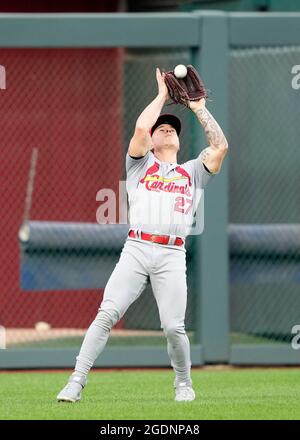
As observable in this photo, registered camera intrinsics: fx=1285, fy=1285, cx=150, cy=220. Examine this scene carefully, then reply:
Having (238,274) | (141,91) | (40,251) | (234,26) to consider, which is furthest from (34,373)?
(234,26)

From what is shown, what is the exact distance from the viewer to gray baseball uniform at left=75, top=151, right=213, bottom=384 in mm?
7156

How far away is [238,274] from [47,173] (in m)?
1.87

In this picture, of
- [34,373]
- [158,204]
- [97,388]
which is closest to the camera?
[158,204]

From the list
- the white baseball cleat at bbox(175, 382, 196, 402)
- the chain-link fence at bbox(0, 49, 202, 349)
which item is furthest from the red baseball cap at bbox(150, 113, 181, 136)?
the chain-link fence at bbox(0, 49, 202, 349)

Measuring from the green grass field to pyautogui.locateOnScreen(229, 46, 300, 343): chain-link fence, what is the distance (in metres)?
0.60

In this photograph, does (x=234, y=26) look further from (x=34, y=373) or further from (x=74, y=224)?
(x=34, y=373)

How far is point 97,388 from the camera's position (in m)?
8.46

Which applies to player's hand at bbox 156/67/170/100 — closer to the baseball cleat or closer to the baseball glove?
the baseball glove

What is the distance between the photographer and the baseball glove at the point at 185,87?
7.25 meters

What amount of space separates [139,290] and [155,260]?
206mm

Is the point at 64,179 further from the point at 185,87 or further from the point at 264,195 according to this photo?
the point at 185,87

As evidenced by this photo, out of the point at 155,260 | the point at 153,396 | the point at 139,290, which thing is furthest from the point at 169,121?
the point at 153,396

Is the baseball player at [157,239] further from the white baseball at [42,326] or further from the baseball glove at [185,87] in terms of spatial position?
the white baseball at [42,326]

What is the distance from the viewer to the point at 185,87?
7.32 metres
